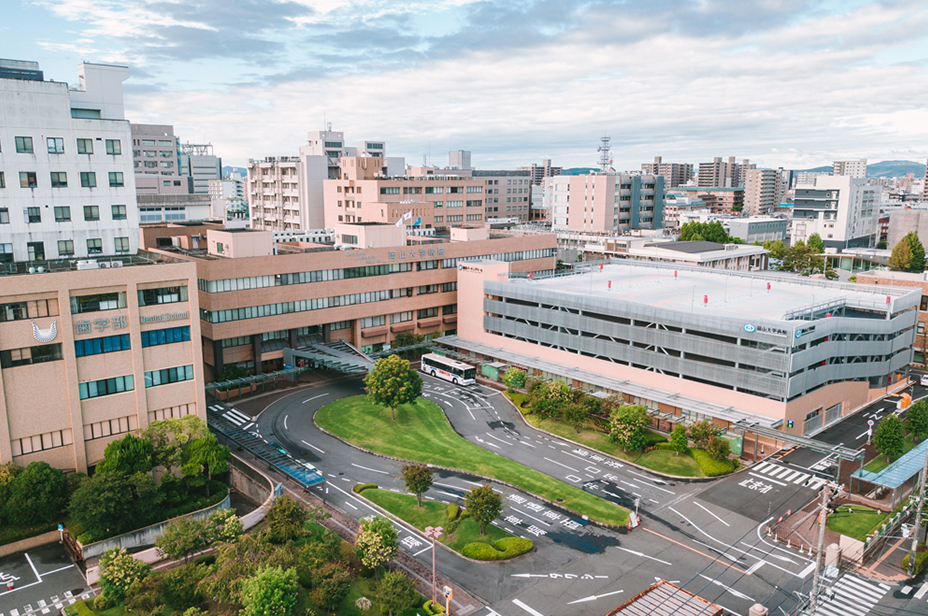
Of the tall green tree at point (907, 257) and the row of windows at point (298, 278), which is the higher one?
the row of windows at point (298, 278)

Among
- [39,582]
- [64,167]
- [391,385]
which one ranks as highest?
[64,167]

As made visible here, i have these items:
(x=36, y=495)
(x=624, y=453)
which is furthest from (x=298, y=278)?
(x=624, y=453)

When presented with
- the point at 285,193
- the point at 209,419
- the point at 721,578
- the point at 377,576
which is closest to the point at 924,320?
the point at 721,578

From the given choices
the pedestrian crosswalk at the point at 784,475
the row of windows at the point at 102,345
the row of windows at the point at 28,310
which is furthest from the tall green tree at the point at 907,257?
the row of windows at the point at 28,310

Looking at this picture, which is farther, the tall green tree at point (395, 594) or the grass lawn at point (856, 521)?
the grass lawn at point (856, 521)

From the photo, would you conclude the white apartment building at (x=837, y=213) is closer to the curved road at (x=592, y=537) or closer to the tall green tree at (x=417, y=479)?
the curved road at (x=592, y=537)

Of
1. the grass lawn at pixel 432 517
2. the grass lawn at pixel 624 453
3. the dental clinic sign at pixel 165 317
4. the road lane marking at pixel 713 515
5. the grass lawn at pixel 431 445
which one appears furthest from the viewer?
the grass lawn at pixel 624 453

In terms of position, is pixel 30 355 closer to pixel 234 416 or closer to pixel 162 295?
pixel 162 295
